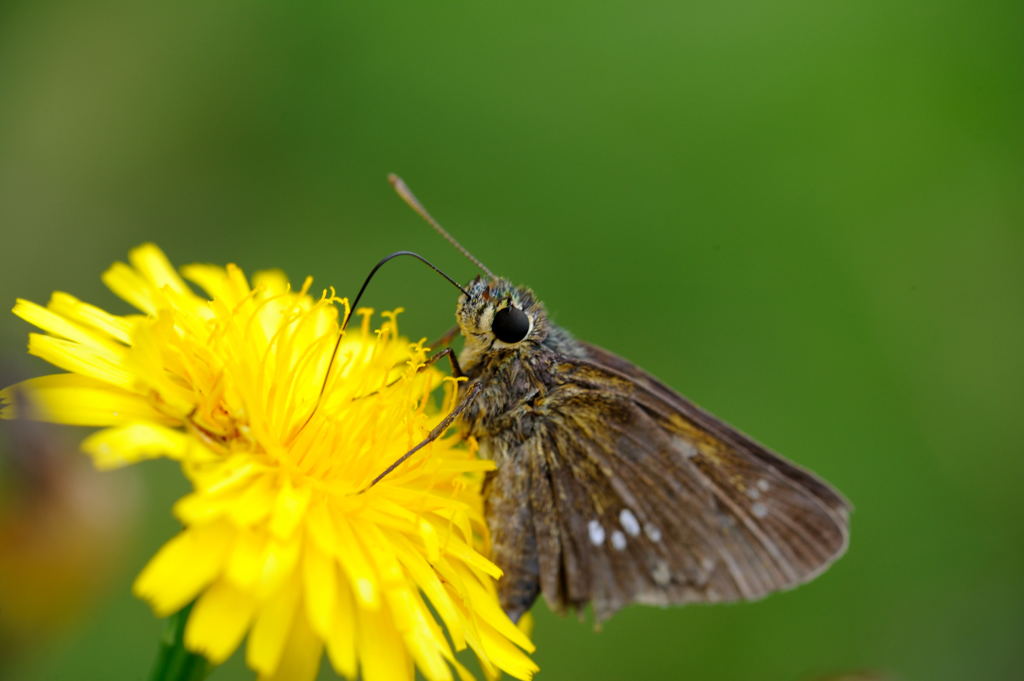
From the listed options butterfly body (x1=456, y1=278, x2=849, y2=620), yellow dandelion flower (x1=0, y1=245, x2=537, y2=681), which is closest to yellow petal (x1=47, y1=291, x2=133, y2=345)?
yellow dandelion flower (x1=0, y1=245, x2=537, y2=681)

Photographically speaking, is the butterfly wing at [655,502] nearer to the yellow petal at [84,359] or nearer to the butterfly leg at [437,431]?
the butterfly leg at [437,431]

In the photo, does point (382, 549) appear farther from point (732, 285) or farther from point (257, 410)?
point (732, 285)

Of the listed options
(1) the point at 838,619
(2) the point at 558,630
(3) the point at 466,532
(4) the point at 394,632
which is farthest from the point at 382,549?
(1) the point at 838,619

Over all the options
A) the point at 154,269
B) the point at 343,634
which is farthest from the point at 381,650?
the point at 154,269

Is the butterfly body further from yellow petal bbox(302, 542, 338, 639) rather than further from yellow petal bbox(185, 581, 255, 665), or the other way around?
yellow petal bbox(185, 581, 255, 665)

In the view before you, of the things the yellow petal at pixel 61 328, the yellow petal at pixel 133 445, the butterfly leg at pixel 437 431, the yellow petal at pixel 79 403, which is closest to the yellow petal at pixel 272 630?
the yellow petal at pixel 133 445

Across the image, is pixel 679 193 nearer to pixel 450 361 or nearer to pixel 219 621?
pixel 450 361
